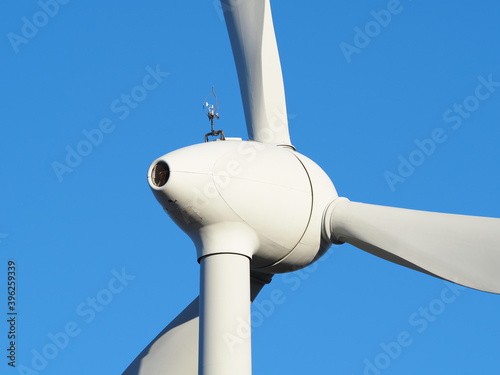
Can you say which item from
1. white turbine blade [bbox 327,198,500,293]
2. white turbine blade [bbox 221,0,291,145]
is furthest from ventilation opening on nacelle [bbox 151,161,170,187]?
white turbine blade [bbox 221,0,291,145]

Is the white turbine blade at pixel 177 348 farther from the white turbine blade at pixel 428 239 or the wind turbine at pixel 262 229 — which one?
the white turbine blade at pixel 428 239

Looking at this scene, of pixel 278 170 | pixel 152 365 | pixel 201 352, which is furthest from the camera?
pixel 152 365

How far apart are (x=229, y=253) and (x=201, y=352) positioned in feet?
4.40

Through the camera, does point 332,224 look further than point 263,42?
No

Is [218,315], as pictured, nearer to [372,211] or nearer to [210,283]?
[210,283]

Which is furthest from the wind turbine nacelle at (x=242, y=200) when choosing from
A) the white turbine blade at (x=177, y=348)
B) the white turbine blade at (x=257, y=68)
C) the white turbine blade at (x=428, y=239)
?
the white turbine blade at (x=257, y=68)

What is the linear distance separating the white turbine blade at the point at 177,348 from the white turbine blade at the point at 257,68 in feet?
7.41

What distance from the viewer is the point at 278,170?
1548 centimetres

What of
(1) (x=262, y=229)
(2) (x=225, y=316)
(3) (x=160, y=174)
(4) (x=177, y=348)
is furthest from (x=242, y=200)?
(4) (x=177, y=348)

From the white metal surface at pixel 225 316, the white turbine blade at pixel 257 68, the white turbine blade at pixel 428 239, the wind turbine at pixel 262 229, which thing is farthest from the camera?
the white turbine blade at pixel 257 68

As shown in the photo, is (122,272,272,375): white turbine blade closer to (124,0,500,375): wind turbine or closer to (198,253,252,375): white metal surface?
(124,0,500,375): wind turbine

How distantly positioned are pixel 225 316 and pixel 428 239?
2.91 meters

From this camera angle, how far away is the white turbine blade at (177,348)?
16.4 meters

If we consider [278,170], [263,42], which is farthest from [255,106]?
[278,170]
